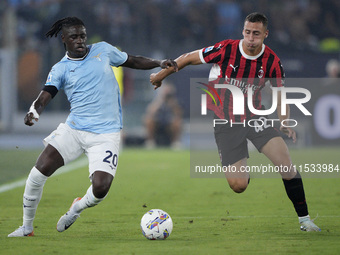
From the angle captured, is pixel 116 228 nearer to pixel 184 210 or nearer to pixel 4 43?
pixel 184 210

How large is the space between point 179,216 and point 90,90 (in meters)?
2.00

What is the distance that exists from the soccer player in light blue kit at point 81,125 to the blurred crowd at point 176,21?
41.8ft

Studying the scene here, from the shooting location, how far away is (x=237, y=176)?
22.5ft

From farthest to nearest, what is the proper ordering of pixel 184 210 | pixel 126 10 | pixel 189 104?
pixel 126 10 → pixel 189 104 → pixel 184 210

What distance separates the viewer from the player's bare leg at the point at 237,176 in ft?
22.5

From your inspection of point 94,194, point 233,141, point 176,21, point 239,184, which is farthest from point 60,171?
point 176,21

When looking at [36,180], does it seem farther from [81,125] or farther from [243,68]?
[243,68]

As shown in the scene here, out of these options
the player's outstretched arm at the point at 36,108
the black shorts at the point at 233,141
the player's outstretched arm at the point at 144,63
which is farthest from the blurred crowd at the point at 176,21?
the player's outstretched arm at the point at 36,108

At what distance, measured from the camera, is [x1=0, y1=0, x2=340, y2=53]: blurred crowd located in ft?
63.5

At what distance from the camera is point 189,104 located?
60.5ft

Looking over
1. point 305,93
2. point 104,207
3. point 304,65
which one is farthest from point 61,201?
point 304,65

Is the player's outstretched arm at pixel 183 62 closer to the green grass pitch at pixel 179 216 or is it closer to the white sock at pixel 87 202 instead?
the white sock at pixel 87 202

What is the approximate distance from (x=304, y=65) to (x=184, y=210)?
11463 millimetres

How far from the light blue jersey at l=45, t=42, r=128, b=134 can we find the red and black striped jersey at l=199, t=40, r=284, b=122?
1076 mm
